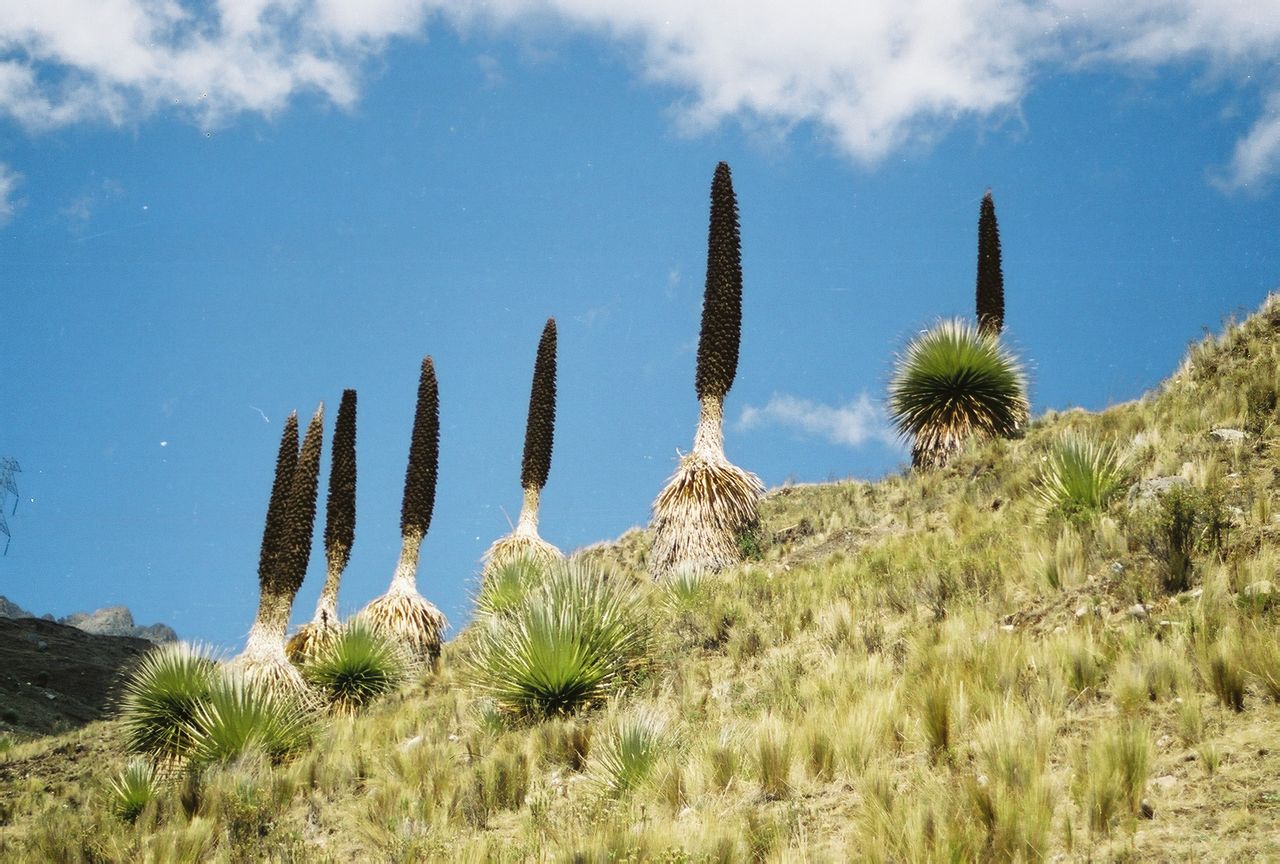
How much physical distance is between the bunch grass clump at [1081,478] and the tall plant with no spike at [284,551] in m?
11.0

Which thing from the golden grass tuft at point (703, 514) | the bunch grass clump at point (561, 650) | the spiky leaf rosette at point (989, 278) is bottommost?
the bunch grass clump at point (561, 650)

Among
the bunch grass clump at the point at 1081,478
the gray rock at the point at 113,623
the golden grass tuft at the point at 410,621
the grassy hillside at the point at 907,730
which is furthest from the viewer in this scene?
the gray rock at the point at 113,623

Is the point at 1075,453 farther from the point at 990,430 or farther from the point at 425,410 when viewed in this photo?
the point at 425,410

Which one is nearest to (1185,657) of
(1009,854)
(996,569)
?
(1009,854)

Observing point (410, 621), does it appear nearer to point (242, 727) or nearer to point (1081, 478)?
point (242, 727)

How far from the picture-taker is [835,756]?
630 centimetres

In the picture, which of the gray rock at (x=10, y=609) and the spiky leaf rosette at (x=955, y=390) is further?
the gray rock at (x=10, y=609)

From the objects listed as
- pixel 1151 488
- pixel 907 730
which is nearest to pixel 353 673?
pixel 907 730

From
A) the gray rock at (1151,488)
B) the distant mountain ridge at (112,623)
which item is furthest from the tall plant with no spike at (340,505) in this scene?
the distant mountain ridge at (112,623)

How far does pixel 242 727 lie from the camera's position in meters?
10.9

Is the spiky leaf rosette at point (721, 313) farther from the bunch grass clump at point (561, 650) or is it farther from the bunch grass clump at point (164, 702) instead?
the bunch grass clump at point (164, 702)

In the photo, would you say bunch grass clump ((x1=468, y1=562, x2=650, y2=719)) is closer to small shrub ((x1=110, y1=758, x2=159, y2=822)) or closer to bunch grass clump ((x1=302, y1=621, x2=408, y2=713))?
small shrub ((x1=110, y1=758, x2=159, y2=822))

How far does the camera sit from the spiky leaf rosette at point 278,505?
52.9 ft

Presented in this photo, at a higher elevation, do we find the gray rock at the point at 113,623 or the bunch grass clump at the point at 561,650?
the gray rock at the point at 113,623
